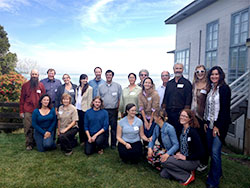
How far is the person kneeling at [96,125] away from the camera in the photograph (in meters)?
4.99

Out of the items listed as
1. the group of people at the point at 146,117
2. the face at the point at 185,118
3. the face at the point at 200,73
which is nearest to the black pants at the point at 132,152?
the group of people at the point at 146,117

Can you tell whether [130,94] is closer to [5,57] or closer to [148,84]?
[148,84]

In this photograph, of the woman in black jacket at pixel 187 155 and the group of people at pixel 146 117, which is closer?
the group of people at pixel 146 117

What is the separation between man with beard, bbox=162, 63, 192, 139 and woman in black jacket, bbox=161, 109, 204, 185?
55cm

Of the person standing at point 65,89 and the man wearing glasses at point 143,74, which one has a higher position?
the man wearing glasses at point 143,74

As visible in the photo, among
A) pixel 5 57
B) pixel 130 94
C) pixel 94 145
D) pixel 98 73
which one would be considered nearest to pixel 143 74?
pixel 130 94

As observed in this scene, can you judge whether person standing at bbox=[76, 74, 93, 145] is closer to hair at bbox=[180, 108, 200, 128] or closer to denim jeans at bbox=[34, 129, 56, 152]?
denim jeans at bbox=[34, 129, 56, 152]

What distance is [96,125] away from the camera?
5066 millimetres

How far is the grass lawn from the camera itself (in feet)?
12.0

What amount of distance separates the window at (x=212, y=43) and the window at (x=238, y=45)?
40.0 inches

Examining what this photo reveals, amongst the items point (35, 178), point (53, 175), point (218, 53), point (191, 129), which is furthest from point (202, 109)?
point (218, 53)

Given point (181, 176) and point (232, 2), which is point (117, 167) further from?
point (232, 2)

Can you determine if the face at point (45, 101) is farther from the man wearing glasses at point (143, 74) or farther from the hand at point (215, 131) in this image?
the hand at point (215, 131)

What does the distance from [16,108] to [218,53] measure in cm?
882
